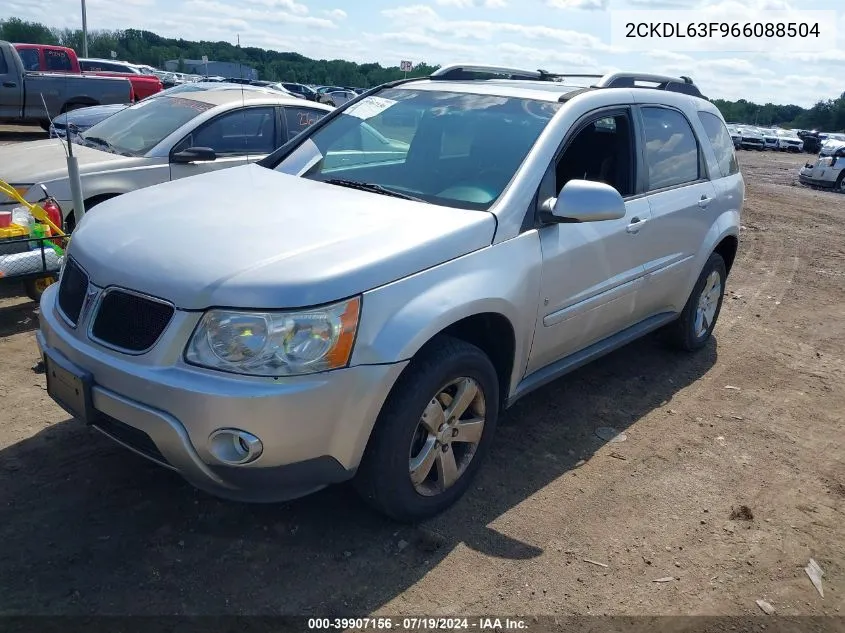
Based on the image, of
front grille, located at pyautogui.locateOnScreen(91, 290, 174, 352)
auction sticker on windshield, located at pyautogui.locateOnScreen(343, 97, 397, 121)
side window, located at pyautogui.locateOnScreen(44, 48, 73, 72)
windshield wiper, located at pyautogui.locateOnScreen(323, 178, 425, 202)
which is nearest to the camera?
front grille, located at pyautogui.locateOnScreen(91, 290, 174, 352)

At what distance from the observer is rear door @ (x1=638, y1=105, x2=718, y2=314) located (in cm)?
451

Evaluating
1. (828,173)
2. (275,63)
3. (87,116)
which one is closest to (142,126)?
(87,116)

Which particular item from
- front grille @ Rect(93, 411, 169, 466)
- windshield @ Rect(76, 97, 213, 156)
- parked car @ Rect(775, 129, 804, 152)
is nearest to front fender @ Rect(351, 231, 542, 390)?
front grille @ Rect(93, 411, 169, 466)

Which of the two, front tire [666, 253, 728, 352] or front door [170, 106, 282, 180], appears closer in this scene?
front tire [666, 253, 728, 352]

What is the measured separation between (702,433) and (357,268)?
2694mm

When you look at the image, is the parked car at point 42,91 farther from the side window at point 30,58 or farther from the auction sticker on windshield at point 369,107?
the auction sticker on windshield at point 369,107

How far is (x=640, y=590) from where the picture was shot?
298cm

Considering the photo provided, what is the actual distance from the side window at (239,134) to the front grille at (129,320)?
13.0ft

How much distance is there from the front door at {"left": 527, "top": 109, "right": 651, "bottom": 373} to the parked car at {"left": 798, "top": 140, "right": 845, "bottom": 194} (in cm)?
1708

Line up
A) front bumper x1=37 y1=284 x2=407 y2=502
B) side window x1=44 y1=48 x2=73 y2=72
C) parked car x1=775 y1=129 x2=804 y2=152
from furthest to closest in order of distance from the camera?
parked car x1=775 y1=129 x2=804 y2=152 → side window x1=44 y1=48 x2=73 y2=72 → front bumper x1=37 y1=284 x2=407 y2=502

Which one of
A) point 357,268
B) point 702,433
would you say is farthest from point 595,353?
point 357,268

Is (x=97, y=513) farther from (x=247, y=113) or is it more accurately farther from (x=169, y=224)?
(x=247, y=113)

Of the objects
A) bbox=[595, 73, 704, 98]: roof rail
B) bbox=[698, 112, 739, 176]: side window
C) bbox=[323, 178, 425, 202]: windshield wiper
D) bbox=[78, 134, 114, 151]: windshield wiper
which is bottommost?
bbox=[78, 134, 114, 151]: windshield wiper

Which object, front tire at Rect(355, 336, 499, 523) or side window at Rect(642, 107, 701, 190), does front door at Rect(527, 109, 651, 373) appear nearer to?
side window at Rect(642, 107, 701, 190)
